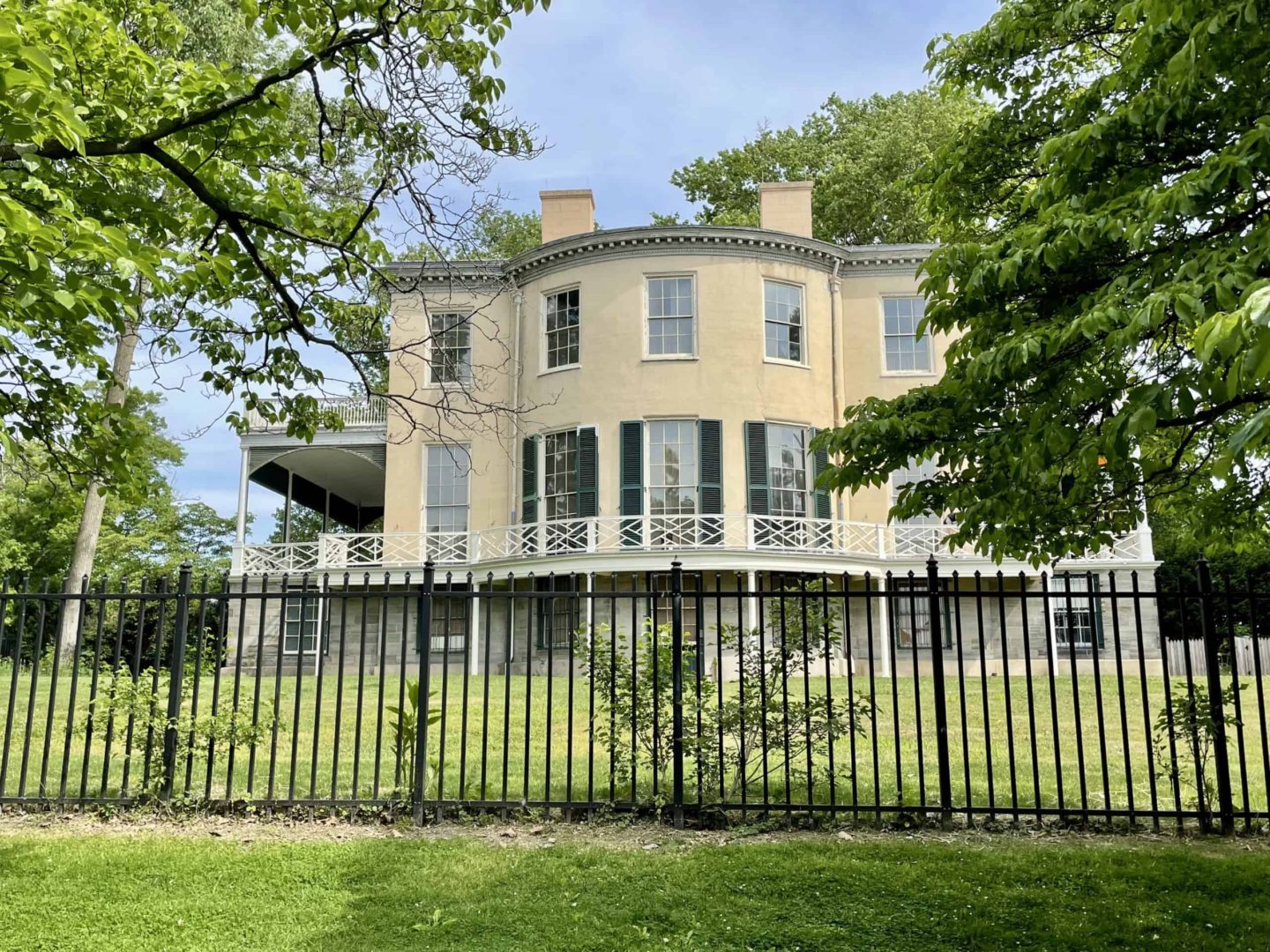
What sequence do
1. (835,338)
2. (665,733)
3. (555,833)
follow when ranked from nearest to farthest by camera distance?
(555,833) → (665,733) → (835,338)

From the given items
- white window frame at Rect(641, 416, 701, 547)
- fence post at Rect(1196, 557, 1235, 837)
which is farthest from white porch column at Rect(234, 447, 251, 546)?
fence post at Rect(1196, 557, 1235, 837)

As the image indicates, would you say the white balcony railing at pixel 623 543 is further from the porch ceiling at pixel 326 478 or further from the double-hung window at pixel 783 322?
the double-hung window at pixel 783 322

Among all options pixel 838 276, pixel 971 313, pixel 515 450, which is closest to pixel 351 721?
pixel 971 313

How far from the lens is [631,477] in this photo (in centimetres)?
2038

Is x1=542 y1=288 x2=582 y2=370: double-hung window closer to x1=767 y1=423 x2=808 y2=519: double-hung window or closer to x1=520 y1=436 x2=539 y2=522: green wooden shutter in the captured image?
x1=520 y1=436 x2=539 y2=522: green wooden shutter

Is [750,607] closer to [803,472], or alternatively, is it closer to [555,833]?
[803,472]

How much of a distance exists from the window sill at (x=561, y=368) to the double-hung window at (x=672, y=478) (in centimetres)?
216

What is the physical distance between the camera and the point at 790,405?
2109 cm

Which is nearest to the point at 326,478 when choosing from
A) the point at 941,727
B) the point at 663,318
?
the point at 663,318

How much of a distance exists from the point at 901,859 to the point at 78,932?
15.3ft

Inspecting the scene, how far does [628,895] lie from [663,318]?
16.8m

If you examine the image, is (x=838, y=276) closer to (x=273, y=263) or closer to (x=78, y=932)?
(x=273, y=263)

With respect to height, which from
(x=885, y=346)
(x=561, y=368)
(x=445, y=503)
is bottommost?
(x=445, y=503)

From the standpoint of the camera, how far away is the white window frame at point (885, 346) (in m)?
22.0
